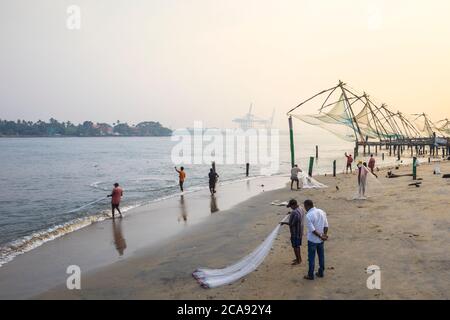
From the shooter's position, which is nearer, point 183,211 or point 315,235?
point 315,235

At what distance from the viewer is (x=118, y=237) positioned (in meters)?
12.5

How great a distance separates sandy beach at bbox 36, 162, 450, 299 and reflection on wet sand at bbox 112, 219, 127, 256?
99 centimetres

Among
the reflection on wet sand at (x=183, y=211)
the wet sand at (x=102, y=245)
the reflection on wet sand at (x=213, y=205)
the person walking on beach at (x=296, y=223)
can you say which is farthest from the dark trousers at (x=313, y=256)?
the reflection on wet sand at (x=213, y=205)

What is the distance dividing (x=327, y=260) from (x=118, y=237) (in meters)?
7.53

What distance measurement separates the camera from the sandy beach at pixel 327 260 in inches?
247

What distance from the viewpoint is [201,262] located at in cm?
864

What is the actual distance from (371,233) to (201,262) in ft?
14.8

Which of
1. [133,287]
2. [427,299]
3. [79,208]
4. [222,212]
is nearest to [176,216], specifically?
[222,212]

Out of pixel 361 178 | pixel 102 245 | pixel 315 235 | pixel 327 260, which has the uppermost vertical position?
pixel 361 178

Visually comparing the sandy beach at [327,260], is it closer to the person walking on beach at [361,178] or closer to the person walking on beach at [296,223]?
the person walking on beach at [296,223]

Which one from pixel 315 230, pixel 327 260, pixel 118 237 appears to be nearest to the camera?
pixel 315 230

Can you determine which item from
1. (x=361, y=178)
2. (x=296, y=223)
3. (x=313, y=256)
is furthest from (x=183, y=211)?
(x=313, y=256)

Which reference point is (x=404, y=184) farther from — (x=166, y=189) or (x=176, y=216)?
(x=166, y=189)

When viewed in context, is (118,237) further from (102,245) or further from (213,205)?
(213,205)
